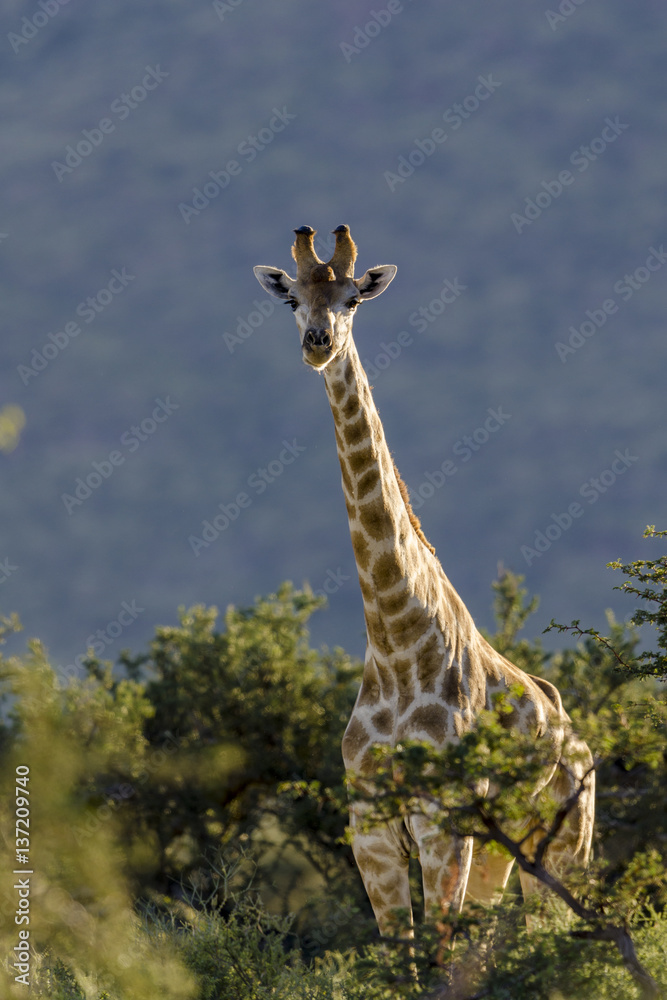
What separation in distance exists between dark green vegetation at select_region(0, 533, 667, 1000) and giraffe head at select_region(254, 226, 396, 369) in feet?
9.46

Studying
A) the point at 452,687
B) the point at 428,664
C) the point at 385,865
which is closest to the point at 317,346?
the point at 428,664

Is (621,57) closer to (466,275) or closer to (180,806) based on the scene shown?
(466,275)

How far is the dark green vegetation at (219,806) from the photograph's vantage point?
31.7ft

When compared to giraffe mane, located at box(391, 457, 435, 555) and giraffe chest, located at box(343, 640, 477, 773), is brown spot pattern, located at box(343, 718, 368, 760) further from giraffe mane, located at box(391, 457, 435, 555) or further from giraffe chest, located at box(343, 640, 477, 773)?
giraffe mane, located at box(391, 457, 435, 555)

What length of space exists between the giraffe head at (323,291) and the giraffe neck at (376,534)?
13.0 inches

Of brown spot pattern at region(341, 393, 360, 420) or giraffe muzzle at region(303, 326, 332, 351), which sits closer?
giraffe muzzle at region(303, 326, 332, 351)

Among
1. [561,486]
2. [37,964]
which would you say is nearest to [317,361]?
[37,964]

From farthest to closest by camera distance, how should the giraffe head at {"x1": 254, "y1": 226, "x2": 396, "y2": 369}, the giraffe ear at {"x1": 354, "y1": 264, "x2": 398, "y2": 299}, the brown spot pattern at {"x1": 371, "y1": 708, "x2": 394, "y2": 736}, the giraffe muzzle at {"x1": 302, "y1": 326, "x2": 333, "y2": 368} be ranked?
the giraffe ear at {"x1": 354, "y1": 264, "x2": 398, "y2": 299} < the brown spot pattern at {"x1": 371, "y1": 708, "x2": 394, "y2": 736} < the giraffe head at {"x1": 254, "y1": 226, "x2": 396, "y2": 369} < the giraffe muzzle at {"x1": 302, "y1": 326, "x2": 333, "y2": 368}

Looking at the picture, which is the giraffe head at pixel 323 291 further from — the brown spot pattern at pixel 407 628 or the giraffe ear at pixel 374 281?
the brown spot pattern at pixel 407 628

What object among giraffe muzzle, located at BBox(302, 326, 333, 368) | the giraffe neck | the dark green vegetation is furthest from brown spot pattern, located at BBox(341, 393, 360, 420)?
the dark green vegetation

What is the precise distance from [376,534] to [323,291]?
6.20ft

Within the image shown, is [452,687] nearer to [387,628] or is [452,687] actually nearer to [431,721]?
[431,721]

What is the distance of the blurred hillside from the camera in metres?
88.4

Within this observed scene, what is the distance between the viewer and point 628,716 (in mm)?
6691
